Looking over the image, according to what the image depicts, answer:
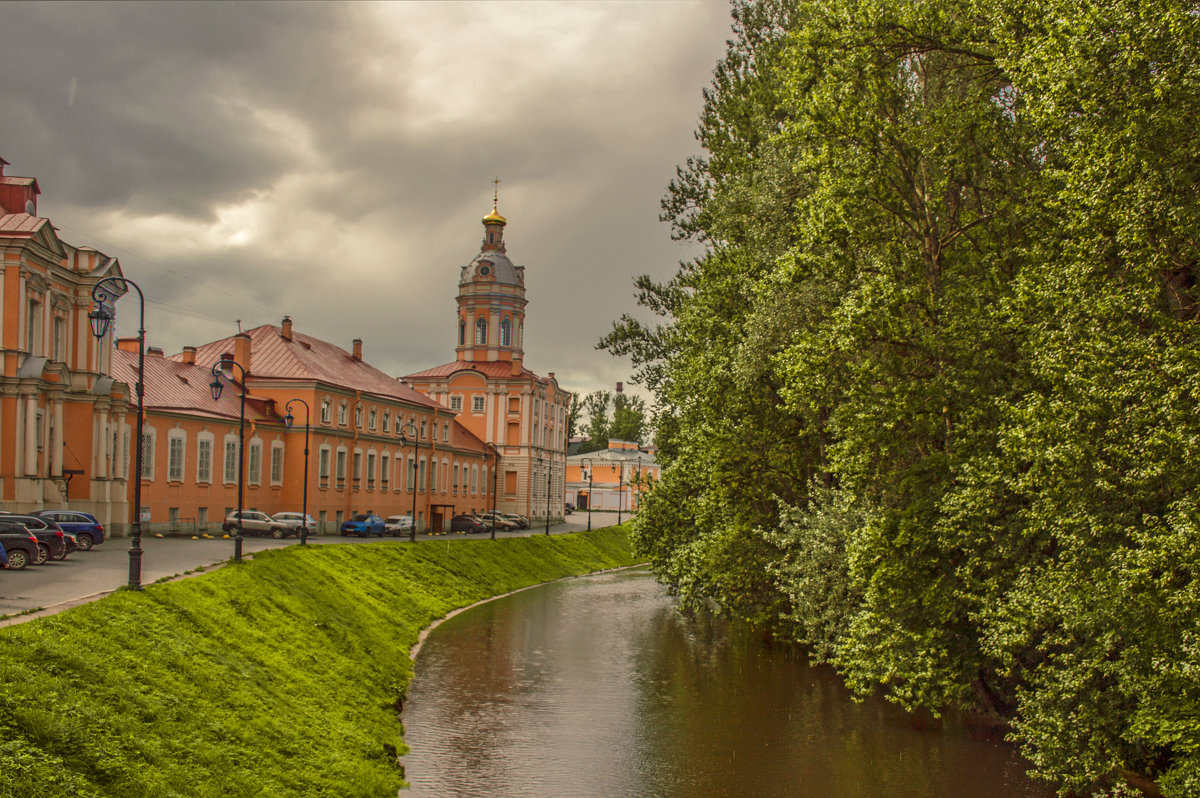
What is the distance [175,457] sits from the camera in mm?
52844

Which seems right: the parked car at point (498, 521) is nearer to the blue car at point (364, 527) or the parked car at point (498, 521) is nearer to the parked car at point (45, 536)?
the blue car at point (364, 527)

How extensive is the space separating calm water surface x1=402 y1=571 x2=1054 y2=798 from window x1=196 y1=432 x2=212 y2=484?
21.4 meters

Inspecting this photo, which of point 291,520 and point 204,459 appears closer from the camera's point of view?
point 204,459

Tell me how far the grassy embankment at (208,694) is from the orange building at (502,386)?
5988cm

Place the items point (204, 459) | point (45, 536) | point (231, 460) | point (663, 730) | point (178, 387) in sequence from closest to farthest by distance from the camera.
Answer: point (663, 730) → point (45, 536) → point (204, 459) → point (178, 387) → point (231, 460)

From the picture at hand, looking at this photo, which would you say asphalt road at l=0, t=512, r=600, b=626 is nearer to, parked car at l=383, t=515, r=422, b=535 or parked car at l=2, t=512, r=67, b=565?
parked car at l=2, t=512, r=67, b=565

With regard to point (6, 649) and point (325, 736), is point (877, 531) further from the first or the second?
point (6, 649)

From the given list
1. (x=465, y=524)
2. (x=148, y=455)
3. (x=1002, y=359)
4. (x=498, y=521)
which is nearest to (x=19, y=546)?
(x=148, y=455)

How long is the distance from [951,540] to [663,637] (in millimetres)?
21973

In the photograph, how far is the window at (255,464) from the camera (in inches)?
2345

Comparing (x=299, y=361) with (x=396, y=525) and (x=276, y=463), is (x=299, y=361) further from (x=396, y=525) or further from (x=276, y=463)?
(x=396, y=525)

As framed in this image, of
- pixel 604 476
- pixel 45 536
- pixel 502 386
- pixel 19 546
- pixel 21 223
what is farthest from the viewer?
pixel 604 476

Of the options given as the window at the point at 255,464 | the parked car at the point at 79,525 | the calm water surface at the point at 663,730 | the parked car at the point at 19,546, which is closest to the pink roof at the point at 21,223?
the parked car at the point at 79,525

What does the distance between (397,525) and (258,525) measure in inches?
A: 569
